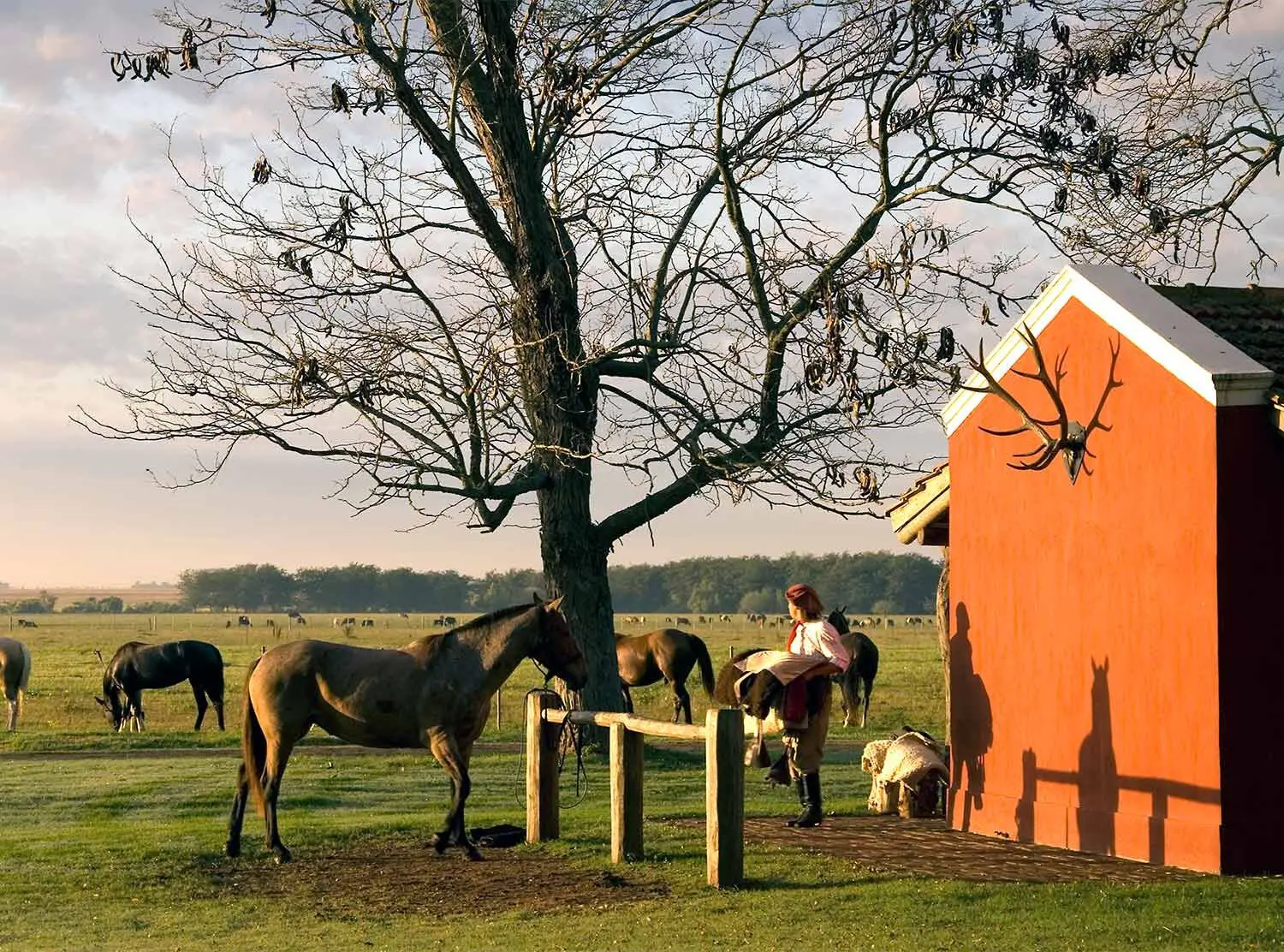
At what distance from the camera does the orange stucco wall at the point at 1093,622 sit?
11.5 metres

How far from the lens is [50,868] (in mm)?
13328

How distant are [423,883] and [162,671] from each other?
19.6 metres

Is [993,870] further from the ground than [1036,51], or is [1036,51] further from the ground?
[1036,51]

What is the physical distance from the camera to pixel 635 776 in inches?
494

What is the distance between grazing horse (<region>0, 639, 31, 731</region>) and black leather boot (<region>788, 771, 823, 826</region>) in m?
20.3

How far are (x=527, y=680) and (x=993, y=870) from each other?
36.2 metres

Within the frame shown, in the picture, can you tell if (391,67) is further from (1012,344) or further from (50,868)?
(50,868)

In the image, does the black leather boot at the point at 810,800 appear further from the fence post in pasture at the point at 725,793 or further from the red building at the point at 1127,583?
the fence post in pasture at the point at 725,793

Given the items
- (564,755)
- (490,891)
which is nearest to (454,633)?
(564,755)

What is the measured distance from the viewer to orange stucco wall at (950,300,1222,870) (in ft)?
37.8

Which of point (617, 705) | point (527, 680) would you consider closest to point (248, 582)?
point (527, 680)

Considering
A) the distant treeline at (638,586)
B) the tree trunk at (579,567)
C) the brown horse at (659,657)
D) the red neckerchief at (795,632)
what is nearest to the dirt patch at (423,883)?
the red neckerchief at (795,632)

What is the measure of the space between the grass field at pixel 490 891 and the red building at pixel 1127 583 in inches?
44.7

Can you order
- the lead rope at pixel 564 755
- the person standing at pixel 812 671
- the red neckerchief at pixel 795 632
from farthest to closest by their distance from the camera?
Answer: the lead rope at pixel 564 755 < the red neckerchief at pixel 795 632 < the person standing at pixel 812 671
